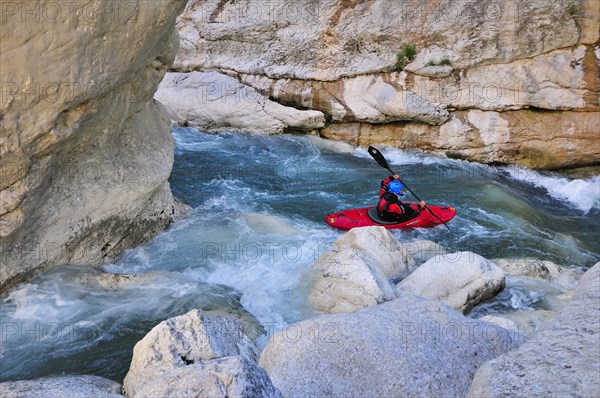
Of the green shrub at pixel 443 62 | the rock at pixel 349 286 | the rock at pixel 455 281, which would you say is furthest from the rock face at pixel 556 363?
the green shrub at pixel 443 62

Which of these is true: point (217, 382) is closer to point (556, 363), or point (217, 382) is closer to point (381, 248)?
point (556, 363)

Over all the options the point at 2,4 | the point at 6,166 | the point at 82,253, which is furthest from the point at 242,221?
the point at 2,4

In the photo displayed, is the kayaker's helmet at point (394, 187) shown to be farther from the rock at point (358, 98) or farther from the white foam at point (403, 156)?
the rock at point (358, 98)

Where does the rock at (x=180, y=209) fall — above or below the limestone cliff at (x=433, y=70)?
below

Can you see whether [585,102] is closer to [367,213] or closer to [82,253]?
[367,213]

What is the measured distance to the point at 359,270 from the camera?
19.5 ft

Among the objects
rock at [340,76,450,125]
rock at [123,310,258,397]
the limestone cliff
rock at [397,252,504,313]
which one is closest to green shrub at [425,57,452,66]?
the limestone cliff

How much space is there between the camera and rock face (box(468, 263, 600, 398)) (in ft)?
7.35

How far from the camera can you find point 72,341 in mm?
5613

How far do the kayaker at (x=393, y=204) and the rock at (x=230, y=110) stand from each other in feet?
16.3

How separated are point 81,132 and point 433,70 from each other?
338 inches

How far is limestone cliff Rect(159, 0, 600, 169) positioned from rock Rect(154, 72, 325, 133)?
80 millimetres

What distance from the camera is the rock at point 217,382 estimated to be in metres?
2.47

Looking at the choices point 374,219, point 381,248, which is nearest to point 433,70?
point 374,219
